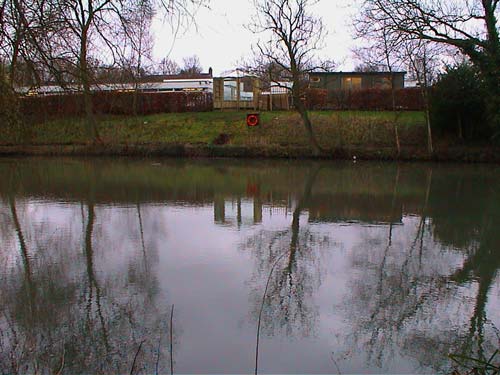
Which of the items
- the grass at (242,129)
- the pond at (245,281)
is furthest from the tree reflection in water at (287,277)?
the grass at (242,129)

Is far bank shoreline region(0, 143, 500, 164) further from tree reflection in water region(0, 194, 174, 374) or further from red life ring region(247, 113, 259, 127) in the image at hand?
tree reflection in water region(0, 194, 174, 374)

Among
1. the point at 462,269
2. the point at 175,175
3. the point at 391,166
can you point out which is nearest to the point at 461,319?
the point at 462,269

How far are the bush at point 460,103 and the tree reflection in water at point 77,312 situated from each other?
17.7 m

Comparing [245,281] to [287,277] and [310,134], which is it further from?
[310,134]

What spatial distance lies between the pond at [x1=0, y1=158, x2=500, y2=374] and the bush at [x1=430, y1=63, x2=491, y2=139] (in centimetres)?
962

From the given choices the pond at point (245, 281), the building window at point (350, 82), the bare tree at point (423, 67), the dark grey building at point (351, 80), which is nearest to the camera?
the pond at point (245, 281)

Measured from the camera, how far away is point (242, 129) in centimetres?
2622

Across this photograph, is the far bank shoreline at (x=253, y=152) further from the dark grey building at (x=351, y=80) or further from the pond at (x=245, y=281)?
the dark grey building at (x=351, y=80)

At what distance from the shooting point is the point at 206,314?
5.38 meters

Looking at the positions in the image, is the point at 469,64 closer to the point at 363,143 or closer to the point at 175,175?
the point at 363,143

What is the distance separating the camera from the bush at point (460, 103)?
2156cm

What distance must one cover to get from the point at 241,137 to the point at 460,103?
32.2 feet

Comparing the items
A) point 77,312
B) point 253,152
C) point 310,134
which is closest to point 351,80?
point 310,134

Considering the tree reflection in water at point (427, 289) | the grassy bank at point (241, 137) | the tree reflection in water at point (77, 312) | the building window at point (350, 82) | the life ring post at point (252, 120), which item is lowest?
the tree reflection in water at point (427, 289)
